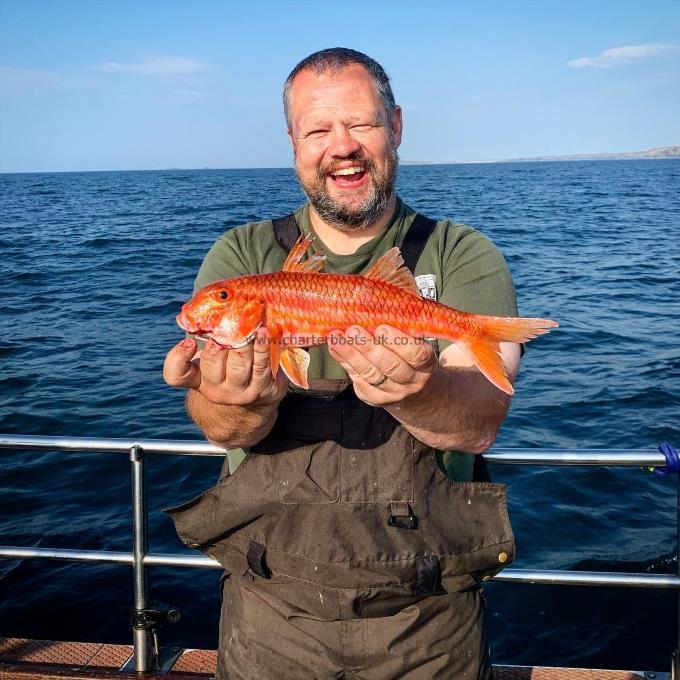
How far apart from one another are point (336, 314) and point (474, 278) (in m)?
0.88

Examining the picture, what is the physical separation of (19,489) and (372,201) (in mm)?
9293

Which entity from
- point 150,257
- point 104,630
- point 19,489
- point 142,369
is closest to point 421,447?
point 104,630

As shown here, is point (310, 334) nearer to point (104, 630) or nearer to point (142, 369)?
point (104, 630)

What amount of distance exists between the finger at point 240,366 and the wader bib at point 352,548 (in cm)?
43

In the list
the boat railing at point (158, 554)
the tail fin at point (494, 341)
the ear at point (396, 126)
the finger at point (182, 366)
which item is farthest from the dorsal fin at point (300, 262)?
the boat railing at point (158, 554)

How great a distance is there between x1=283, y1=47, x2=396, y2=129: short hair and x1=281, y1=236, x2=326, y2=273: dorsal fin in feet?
3.62

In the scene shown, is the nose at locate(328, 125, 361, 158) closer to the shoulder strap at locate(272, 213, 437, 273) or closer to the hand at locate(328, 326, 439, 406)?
the shoulder strap at locate(272, 213, 437, 273)

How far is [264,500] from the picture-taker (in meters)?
3.51

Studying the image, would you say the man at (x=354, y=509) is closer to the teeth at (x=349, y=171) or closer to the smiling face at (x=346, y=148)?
the smiling face at (x=346, y=148)

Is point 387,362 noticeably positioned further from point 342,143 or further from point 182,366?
point 342,143

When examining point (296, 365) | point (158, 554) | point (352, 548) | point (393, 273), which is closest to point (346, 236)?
point (393, 273)

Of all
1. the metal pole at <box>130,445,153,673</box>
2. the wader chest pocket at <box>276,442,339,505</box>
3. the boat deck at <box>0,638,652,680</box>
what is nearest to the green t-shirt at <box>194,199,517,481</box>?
the wader chest pocket at <box>276,442,339,505</box>

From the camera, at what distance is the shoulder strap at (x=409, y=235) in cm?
397

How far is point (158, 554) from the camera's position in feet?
15.1
